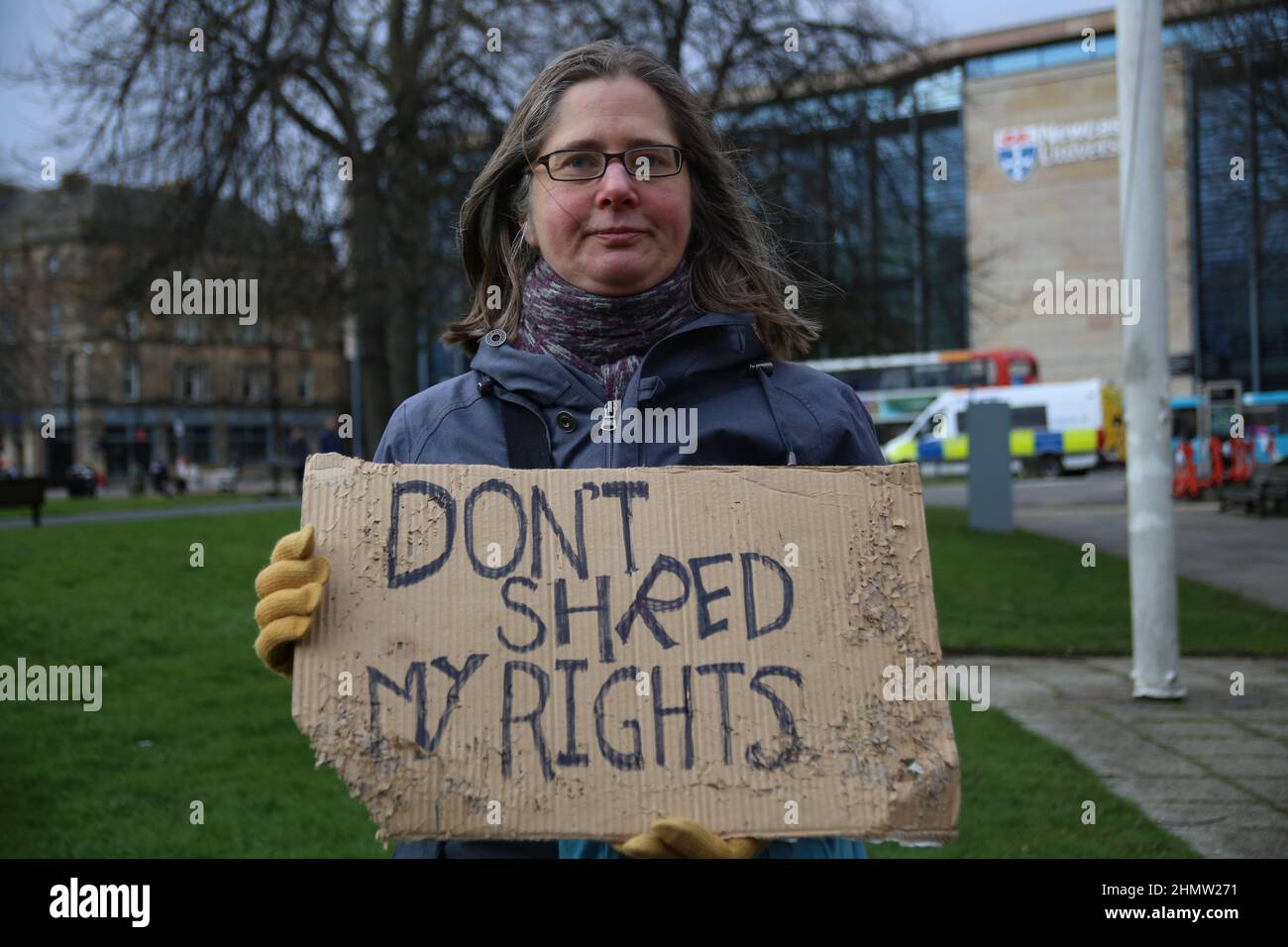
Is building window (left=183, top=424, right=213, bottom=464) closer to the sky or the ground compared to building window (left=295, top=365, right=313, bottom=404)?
closer to the ground

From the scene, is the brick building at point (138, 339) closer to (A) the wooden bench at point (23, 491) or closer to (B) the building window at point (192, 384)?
(B) the building window at point (192, 384)

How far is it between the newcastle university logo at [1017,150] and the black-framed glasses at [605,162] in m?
47.4

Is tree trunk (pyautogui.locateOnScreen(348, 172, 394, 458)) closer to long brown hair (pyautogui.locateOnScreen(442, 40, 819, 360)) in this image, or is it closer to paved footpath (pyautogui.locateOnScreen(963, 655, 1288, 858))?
paved footpath (pyautogui.locateOnScreen(963, 655, 1288, 858))

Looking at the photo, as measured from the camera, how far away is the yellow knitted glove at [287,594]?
180 centimetres

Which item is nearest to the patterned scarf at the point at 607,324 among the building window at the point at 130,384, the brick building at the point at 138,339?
the brick building at the point at 138,339

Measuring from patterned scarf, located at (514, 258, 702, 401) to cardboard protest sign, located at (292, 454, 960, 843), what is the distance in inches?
10.1

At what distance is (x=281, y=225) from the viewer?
42.2 feet

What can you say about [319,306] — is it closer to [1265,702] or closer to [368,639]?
[1265,702]

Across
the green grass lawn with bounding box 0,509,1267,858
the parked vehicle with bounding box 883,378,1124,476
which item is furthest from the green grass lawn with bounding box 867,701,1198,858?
A: the parked vehicle with bounding box 883,378,1124,476

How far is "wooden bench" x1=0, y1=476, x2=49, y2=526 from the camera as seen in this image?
15939mm

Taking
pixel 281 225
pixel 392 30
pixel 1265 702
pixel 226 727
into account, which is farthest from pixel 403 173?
pixel 1265 702
